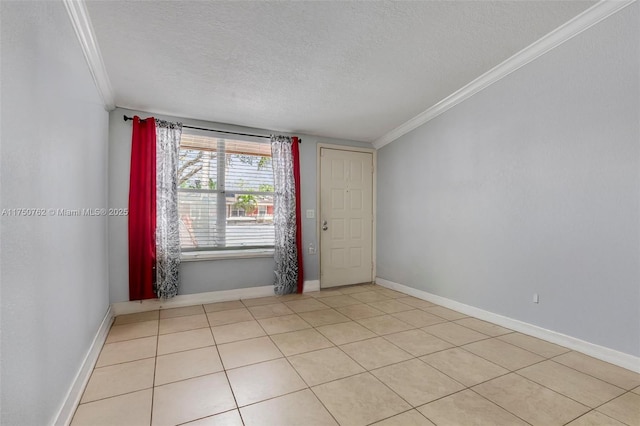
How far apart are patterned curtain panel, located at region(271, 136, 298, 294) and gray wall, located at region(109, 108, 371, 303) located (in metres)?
0.19

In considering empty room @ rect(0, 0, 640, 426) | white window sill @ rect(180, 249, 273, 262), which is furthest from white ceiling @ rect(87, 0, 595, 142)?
white window sill @ rect(180, 249, 273, 262)

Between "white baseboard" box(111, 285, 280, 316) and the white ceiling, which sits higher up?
the white ceiling

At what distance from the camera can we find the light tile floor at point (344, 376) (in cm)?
161

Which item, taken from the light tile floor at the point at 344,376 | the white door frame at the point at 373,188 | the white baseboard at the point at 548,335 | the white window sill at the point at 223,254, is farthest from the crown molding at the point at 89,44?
the white baseboard at the point at 548,335

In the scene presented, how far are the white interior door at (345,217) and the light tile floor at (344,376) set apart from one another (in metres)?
1.49

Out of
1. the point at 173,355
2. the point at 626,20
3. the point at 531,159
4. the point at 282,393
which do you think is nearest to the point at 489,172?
the point at 531,159

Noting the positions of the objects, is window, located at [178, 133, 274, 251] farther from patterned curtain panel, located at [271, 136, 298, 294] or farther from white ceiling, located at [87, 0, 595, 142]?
white ceiling, located at [87, 0, 595, 142]

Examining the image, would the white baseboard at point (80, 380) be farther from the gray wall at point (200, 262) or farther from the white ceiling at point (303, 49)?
the white ceiling at point (303, 49)

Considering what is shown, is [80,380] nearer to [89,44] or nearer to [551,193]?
[89,44]

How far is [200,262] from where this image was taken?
368 centimetres

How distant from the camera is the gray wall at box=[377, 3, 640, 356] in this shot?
211cm

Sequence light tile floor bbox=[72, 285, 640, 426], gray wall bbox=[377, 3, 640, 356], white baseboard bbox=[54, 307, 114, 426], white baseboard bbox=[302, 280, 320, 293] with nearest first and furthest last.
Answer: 1. white baseboard bbox=[54, 307, 114, 426]
2. light tile floor bbox=[72, 285, 640, 426]
3. gray wall bbox=[377, 3, 640, 356]
4. white baseboard bbox=[302, 280, 320, 293]

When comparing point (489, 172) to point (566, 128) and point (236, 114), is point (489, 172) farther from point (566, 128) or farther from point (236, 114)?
point (236, 114)

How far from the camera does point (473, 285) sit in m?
3.21
